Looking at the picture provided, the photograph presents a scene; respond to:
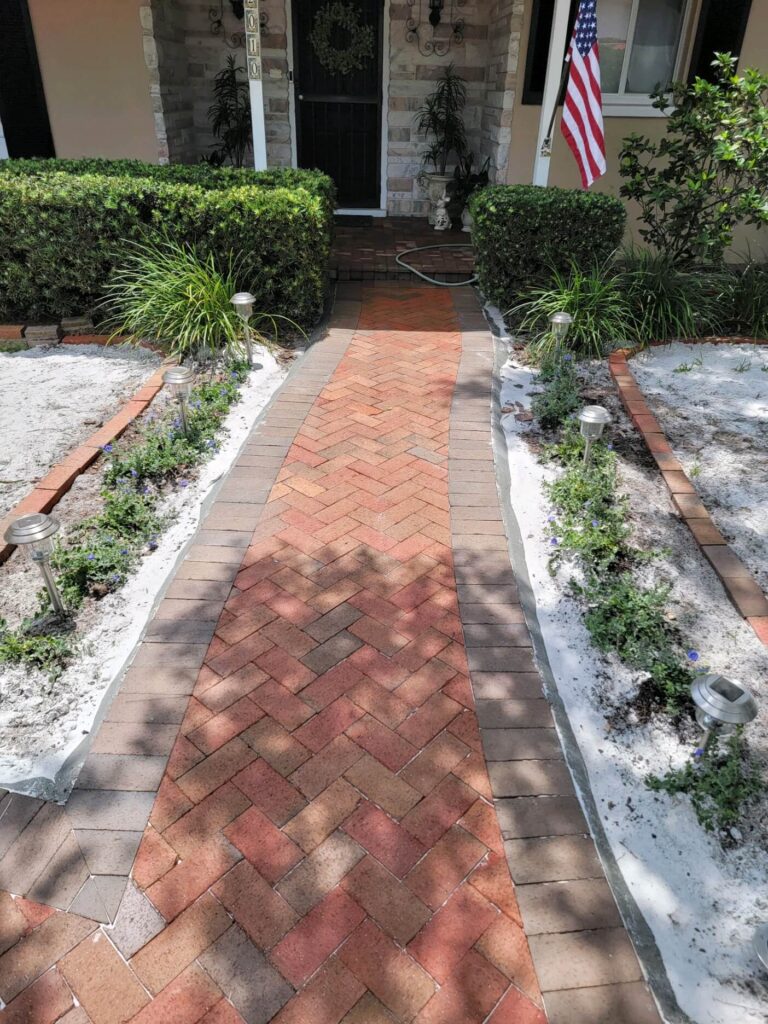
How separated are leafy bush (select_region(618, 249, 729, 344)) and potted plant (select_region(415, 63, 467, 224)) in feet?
11.6

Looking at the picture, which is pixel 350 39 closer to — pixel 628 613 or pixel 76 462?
pixel 76 462

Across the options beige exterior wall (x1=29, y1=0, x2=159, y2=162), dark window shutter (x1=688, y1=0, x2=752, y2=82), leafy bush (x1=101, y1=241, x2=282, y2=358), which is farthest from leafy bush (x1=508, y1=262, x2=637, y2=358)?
beige exterior wall (x1=29, y1=0, x2=159, y2=162)

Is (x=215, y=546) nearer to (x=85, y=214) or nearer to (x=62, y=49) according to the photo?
(x=85, y=214)

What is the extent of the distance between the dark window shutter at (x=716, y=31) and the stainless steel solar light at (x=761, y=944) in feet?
24.3

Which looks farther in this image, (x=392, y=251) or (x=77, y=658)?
(x=392, y=251)

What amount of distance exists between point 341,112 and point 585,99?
3.87 meters

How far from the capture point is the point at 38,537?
2.46 meters

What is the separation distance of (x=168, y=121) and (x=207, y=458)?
18.8ft

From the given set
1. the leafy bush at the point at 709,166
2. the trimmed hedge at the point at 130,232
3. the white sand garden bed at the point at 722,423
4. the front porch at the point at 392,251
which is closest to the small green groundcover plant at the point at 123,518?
the trimmed hedge at the point at 130,232

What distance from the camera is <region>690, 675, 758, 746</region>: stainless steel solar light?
6.37 ft

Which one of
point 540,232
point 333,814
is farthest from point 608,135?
point 333,814

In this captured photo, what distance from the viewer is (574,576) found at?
3.02 meters

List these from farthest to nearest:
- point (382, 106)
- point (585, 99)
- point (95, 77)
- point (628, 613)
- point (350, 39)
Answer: point (382, 106) < point (350, 39) < point (95, 77) < point (585, 99) < point (628, 613)

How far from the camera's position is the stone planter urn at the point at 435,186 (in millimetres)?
8242
